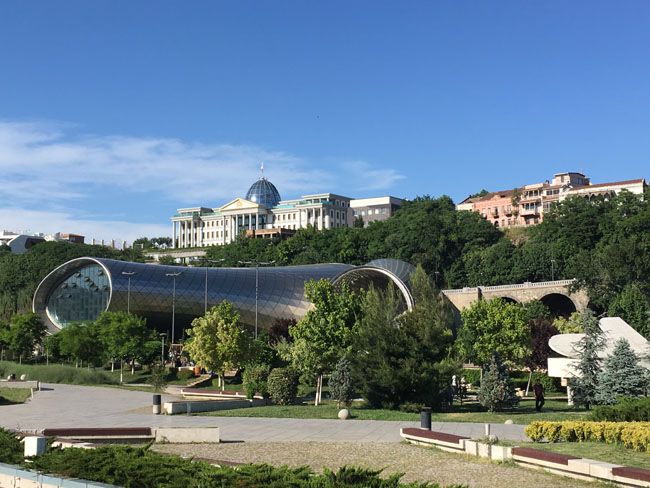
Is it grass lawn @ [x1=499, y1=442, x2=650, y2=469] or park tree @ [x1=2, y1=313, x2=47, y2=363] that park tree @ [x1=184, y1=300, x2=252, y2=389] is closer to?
grass lawn @ [x1=499, y1=442, x2=650, y2=469]

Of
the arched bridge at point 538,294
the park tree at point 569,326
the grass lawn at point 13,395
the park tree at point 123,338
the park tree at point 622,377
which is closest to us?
the park tree at point 622,377

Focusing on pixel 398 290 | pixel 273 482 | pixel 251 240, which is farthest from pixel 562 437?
pixel 251 240

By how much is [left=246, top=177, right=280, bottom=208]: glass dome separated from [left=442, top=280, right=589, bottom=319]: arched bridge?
304ft

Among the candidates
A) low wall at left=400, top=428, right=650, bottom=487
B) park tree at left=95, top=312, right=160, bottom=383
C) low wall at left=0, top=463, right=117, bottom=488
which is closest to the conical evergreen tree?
Answer: low wall at left=400, top=428, right=650, bottom=487

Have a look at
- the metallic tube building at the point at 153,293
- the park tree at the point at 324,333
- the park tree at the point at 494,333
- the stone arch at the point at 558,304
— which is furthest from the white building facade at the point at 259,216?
the park tree at the point at 324,333

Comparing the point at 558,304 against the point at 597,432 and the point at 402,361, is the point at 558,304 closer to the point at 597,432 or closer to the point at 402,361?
the point at 402,361

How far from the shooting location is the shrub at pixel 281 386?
32.6 metres

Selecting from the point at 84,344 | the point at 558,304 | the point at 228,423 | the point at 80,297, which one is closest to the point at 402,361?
the point at 228,423

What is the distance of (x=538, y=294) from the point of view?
82.0m

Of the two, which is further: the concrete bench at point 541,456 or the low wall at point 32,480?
the concrete bench at point 541,456

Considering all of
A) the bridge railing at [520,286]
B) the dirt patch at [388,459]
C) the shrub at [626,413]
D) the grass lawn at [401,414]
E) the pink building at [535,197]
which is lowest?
the grass lawn at [401,414]

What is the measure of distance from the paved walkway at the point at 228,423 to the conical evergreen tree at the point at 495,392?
419cm

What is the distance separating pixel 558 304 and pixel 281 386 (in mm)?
60162

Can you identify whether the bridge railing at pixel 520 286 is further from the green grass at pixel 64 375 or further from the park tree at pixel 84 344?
the green grass at pixel 64 375
